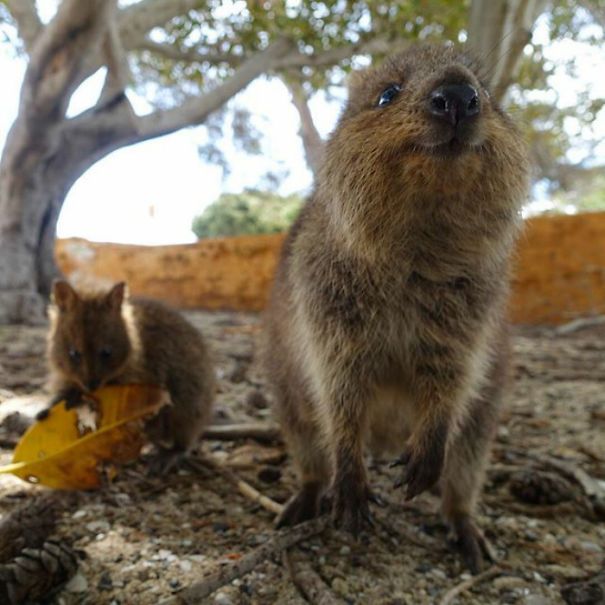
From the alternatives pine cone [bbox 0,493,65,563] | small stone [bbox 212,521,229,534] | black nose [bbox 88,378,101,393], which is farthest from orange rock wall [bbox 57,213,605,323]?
pine cone [bbox 0,493,65,563]

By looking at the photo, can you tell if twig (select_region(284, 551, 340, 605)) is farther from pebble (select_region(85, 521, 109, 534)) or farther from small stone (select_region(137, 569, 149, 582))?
pebble (select_region(85, 521, 109, 534))

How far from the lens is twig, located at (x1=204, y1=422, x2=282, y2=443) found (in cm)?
330

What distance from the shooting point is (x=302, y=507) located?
8.24ft

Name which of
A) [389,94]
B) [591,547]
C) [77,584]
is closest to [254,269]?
[389,94]

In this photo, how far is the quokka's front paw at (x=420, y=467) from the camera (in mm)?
2154

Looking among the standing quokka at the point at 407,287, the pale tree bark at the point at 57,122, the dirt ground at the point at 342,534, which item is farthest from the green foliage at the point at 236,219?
the standing quokka at the point at 407,287

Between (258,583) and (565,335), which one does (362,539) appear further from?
(565,335)

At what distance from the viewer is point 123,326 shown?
332 cm

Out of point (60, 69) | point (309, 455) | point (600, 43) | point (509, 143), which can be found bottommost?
point (309, 455)

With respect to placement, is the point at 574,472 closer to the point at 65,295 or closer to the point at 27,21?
the point at 65,295

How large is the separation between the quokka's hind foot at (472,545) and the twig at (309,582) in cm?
62

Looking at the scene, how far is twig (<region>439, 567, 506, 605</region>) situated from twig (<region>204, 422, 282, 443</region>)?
1421 millimetres

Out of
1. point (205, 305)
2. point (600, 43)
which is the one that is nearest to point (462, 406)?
point (205, 305)

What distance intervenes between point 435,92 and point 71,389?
237cm
